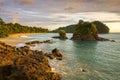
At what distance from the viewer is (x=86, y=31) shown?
16150 centimetres

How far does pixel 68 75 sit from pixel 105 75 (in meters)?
8.16

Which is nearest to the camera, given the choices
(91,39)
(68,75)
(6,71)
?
(6,71)

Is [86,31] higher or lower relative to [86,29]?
lower

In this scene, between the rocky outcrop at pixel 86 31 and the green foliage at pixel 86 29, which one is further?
→ the rocky outcrop at pixel 86 31

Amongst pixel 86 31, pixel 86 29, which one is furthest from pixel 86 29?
pixel 86 31

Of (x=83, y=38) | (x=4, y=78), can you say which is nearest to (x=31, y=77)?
(x=4, y=78)

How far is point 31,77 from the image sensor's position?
99.1ft

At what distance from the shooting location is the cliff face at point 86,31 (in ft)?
533

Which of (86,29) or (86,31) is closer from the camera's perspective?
(86,31)

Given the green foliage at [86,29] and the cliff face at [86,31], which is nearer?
the green foliage at [86,29]

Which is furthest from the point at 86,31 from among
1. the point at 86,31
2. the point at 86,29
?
the point at 86,29

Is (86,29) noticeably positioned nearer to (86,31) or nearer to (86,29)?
(86,29)

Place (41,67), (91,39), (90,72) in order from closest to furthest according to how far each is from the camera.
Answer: (41,67)
(90,72)
(91,39)

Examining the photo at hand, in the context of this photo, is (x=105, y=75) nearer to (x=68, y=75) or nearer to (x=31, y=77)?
(x=68, y=75)
